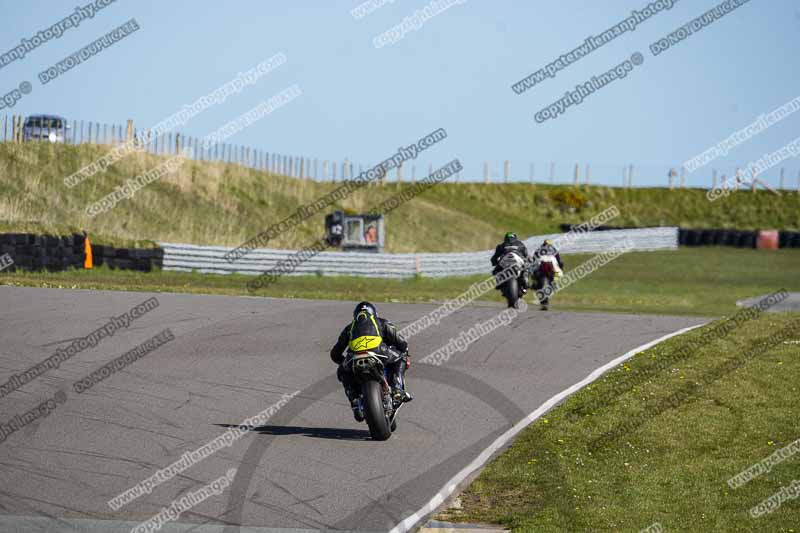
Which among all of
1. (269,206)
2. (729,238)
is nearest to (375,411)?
(269,206)

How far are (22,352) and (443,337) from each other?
614 cm

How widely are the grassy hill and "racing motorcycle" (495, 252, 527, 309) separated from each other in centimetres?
1059

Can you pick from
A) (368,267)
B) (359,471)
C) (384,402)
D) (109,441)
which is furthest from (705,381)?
(368,267)

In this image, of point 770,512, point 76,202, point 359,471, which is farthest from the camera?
point 76,202

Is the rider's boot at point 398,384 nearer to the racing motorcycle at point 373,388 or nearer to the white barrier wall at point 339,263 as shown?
the racing motorcycle at point 373,388

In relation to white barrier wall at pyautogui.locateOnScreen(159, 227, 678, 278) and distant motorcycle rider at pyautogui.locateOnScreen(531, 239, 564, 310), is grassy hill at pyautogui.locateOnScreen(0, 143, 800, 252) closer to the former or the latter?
white barrier wall at pyautogui.locateOnScreen(159, 227, 678, 278)

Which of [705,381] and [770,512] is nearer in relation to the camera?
[770,512]

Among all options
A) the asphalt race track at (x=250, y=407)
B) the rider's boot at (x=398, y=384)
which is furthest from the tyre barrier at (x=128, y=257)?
the rider's boot at (x=398, y=384)

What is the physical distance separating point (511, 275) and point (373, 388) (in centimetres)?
1152

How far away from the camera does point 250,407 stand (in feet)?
40.1

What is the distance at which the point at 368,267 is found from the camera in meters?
34.1

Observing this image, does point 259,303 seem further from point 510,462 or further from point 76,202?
point 76,202

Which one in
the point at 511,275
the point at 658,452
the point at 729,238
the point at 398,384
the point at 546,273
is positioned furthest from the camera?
the point at 729,238

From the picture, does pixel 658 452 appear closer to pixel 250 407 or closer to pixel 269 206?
pixel 250 407
